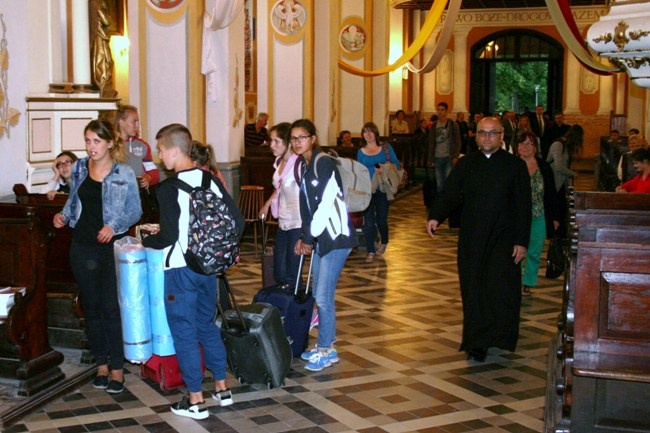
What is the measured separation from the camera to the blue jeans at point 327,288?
19.8 ft

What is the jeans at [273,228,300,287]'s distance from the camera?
6949 millimetres

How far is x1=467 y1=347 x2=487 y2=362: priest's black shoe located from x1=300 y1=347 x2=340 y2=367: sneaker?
0.90 meters

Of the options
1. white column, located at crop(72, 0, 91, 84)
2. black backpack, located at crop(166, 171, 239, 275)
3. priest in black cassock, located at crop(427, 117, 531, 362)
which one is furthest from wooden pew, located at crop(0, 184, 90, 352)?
priest in black cassock, located at crop(427, 117, 531, 362)

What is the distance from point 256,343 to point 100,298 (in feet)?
3.11

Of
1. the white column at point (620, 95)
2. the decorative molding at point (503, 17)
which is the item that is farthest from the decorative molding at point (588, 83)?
the decorative molding at point (503, 17)

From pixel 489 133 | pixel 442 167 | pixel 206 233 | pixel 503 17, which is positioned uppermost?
pixel 503 17

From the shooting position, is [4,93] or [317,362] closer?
[317,362]

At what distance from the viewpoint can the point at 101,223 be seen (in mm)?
5531

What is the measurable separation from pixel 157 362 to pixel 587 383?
256 centimetres

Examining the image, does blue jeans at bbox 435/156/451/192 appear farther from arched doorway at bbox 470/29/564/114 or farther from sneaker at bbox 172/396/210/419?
arched doorway at bbox 470/29/564/114

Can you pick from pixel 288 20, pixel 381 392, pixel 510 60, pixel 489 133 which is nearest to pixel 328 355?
pixel 381 392

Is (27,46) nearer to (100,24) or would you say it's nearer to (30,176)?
(30,176)

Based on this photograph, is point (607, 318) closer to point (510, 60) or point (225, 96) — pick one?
point (225, 96)

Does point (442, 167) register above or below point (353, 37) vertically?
below
